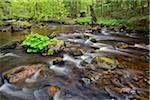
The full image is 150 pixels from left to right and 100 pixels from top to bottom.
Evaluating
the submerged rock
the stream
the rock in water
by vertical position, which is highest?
the rock in water

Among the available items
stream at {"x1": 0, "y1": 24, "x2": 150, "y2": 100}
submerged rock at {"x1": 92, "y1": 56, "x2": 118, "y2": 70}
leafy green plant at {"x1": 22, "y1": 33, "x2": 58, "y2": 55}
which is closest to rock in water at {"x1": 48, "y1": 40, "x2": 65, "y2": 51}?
leafy green plant at {"x1": 22, "y1": 33, "x2": 58, "y2": 55}

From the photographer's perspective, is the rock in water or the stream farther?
the rock in water

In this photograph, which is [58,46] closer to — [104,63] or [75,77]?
[104,63]

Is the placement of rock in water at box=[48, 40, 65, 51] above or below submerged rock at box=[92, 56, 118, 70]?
above

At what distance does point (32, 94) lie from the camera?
256 inches

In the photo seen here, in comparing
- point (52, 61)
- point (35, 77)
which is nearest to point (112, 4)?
point (52, 61)

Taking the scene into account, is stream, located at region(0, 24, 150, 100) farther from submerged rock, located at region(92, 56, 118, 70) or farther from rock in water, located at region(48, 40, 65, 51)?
rock in water, located at region(48, 40, 65, 51)

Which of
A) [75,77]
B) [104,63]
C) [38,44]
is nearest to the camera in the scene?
[75,77]

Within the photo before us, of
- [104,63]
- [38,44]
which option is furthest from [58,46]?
[104,63]

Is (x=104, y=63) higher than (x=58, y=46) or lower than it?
lower

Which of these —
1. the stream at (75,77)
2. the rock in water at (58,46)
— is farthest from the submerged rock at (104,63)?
the rock in water at (58,46)

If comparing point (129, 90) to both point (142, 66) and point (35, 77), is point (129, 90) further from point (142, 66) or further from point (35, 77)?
point (35, 77)

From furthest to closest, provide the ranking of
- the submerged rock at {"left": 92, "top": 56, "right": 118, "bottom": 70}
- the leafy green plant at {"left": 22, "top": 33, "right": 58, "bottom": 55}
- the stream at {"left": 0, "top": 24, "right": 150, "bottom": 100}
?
1. the leafy green plant at {"left": 22, "top": 33, "right": 58, "bottom": 55}
2. the submerged rock at {"left": 92, "top": 56, "right": 118, "bottom": 70}
3. the stream at {"left": 0, "top": 24, "right": 150, "bottom": 100}

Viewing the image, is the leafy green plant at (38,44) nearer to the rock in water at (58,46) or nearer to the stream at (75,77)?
the rock in water at (58,46)
